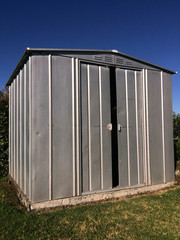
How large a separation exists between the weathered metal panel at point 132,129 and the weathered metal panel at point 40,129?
2.38 m

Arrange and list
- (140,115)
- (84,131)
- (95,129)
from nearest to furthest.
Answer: (84,131) → (95,129) → (140,115)

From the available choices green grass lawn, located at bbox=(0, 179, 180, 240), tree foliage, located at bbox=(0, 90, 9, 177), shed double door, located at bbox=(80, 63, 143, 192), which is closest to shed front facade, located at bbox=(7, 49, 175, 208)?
shed double door, located at bbox=(80, 63, 143, 192)

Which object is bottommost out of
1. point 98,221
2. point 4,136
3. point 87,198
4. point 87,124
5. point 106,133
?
point 98,221

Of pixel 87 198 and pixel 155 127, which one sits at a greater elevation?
pixel 155 127

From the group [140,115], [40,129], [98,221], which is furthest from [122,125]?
[98,221]

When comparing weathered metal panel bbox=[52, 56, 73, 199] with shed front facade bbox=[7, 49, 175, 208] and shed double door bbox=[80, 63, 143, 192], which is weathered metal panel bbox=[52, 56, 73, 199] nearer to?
shed front facade bbox=[7, 49, 175, 208]

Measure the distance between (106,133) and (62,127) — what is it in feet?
4.03

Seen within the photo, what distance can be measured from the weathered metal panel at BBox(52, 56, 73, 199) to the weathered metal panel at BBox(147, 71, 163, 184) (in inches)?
99.6

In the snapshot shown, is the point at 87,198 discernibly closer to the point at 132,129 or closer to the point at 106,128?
the point at 106,128

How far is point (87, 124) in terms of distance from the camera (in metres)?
4.60

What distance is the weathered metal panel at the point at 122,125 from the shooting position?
194 inches

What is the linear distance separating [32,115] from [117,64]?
2.73 meters

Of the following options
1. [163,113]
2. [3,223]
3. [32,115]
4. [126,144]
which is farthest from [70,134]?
[163,113]

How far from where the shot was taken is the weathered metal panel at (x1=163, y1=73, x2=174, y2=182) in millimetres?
5699
